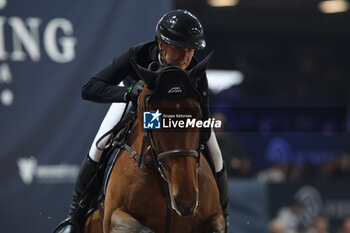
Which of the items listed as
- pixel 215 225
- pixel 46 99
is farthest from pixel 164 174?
pixel 46 99

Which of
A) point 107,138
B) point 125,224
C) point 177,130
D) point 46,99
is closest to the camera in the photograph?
point 177,130

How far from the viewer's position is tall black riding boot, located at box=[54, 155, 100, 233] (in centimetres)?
268

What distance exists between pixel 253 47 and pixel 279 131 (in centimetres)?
294

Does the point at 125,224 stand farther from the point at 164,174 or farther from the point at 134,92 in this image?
the point at 134,92

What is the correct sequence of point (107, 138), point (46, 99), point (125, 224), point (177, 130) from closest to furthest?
point (177, 130)
point (125, 224)
point (107, 138)
point (46, 99)

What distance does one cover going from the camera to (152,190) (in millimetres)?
2160

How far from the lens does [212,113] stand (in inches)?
193

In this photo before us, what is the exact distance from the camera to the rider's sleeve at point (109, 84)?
2326 mm

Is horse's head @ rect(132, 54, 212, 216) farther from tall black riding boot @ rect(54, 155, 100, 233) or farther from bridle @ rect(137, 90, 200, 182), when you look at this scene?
tall black riding boot @ rect(54, 155, 100, 233)

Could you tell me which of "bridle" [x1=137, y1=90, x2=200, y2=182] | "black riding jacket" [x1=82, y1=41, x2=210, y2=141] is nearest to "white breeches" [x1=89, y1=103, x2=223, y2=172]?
"black riding jacket" [x1=82, y1=41, x2=210, y2=141]

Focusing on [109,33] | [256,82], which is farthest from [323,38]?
[109,33]

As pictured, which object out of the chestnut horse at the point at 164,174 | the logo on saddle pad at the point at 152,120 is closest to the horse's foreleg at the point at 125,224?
the chestnut horse at the point at 164,174

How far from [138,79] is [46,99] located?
121cm

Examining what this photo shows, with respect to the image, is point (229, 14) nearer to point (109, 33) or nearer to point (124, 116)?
point (109, 33)
